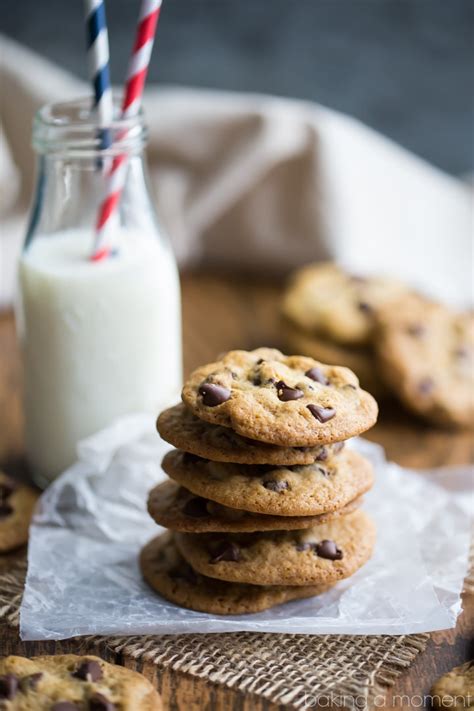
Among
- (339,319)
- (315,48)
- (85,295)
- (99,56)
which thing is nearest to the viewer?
(99,56)

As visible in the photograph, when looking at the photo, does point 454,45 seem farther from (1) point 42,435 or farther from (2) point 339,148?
(1) point 42,435

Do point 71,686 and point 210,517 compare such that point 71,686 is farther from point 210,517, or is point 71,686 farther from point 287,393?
point 287,393

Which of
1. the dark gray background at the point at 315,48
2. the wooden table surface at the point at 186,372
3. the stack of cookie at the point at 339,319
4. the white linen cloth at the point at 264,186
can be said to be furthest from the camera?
the dark gray background at the point at 315,48

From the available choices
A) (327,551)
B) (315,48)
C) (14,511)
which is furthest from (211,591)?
(315,48)

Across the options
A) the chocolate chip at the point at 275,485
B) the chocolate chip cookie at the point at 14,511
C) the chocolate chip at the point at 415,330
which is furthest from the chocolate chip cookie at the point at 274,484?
the chocolate chip at the point at 415,330

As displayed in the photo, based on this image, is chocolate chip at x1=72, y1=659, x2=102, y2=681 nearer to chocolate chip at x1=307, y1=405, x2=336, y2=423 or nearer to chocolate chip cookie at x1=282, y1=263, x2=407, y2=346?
chocolate chip at x1=307, y1=405, x2=336, y2=423

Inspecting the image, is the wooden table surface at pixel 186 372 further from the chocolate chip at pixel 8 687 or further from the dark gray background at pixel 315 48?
the dark gray background at pixel 315 48
